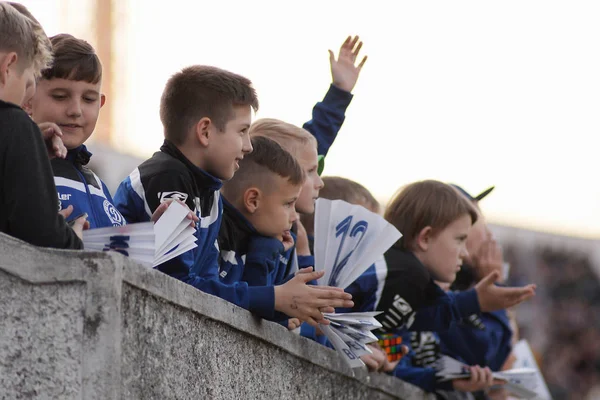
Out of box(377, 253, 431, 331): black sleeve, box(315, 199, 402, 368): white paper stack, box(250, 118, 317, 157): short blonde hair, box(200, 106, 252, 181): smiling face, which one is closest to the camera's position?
box(200, 106, 252, 181): smiling face

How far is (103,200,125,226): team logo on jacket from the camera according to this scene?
13.0 ft

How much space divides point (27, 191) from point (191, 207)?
118cm

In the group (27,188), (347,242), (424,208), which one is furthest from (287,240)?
(27,188)

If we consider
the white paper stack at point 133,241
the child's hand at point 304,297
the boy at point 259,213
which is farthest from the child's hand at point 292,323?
the white paper stack at point 133,241

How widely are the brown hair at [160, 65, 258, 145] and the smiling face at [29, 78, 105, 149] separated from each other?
1.79 ft

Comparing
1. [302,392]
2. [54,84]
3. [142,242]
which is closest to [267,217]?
[302,392]

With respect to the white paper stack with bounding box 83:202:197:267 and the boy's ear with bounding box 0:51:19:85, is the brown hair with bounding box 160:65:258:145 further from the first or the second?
the boy's ear with bounding box 0:51:19:85

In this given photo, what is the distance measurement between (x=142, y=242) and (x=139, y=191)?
81cm

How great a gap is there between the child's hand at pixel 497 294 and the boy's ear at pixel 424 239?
336 mm

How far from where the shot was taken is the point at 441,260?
623 cm

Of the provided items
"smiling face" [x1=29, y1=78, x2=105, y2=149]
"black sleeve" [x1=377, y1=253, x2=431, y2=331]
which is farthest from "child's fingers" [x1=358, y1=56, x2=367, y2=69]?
"smiling face" [x1=29, y1=78, x2=105, y2=149]

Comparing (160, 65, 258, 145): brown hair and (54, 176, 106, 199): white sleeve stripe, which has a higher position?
(160, 65, 258, 145): brown hair

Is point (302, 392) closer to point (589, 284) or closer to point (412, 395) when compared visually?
point (412, 395)

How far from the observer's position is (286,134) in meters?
5.48
